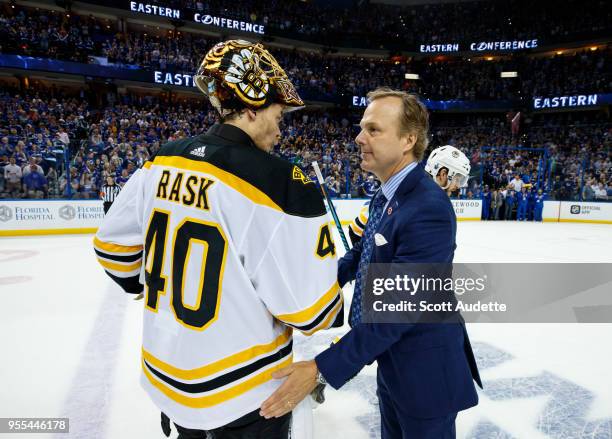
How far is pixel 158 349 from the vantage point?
1202 mm

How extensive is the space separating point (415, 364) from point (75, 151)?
1122 centimetres

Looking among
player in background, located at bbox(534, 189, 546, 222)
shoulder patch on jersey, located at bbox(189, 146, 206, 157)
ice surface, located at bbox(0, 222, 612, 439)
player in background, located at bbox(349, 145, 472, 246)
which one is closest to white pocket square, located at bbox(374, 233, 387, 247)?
shoulder patch on jersey, located at bbox(189, 146, 206, 157)

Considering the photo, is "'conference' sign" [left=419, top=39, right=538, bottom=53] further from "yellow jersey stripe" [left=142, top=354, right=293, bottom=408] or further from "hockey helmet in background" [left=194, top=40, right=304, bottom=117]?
"yellow jersey stripe" [left=142, top=354, right=293, bottom=408]

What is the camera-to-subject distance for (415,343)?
136 centimetres

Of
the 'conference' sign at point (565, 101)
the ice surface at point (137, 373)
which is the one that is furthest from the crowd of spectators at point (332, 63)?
the ice surface at point (137, 373)

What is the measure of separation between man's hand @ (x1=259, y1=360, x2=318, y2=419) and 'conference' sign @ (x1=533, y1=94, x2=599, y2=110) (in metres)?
29.5

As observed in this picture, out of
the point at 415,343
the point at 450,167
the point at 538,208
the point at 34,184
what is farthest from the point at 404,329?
the point at 538,208

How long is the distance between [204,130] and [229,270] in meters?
Result: 19.6

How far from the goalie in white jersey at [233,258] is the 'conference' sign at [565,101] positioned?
2945cm

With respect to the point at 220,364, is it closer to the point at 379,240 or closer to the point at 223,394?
the point at 223,394

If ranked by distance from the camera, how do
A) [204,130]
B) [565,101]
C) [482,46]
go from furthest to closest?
[482,46] → [565,101] → [204,130]

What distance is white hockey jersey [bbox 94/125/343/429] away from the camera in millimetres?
1052

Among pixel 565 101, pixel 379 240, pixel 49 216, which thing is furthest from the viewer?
pixel 565 101

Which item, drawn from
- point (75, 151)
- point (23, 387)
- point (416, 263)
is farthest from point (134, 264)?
point (75, 151)
